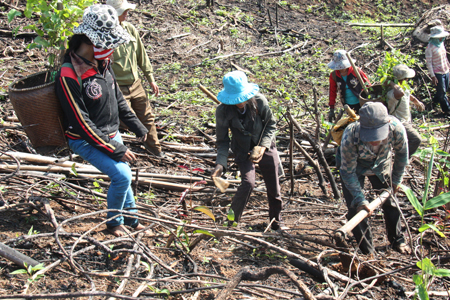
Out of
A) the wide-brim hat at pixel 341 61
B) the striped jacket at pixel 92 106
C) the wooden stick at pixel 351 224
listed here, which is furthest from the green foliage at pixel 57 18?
the wide-brim hat at pixel 341 61

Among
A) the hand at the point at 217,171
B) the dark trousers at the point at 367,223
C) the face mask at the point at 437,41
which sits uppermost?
the face mask at the point at 437,41

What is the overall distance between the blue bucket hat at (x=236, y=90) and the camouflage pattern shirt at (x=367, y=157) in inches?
38.2

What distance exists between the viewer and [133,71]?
495cm

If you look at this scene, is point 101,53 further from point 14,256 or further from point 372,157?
point 372,157

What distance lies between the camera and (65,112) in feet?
9.35

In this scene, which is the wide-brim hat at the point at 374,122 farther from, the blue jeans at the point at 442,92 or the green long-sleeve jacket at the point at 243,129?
the blue jeans at the point at 442,92

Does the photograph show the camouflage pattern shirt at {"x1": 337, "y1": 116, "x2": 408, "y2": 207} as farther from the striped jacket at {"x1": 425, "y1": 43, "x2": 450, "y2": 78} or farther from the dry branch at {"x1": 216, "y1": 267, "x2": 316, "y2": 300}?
the striped jacket at {"x1": 425, "y1": 43, "x2": 450, "y2": 78}

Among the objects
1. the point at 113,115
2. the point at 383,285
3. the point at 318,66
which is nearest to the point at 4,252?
the point at 113,115

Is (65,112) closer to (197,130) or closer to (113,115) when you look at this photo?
(113,115)

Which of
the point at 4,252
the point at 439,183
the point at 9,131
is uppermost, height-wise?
the point at 9,131

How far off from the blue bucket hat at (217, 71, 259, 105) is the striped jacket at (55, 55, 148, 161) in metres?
1.01

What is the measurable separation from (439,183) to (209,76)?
19.5 feet

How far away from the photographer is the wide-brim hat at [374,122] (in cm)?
305

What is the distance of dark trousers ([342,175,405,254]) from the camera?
363 cm
